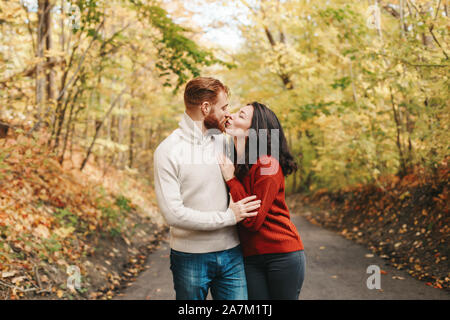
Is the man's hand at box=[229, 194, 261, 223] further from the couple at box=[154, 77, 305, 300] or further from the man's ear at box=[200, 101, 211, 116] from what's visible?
the man's ear at box=[200, 101, 211, 116]

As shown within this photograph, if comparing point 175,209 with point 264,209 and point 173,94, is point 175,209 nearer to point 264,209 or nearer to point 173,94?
point 264,209

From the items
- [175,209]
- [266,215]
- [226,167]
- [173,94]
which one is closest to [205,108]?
[226,167]

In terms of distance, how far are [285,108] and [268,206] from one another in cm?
1169

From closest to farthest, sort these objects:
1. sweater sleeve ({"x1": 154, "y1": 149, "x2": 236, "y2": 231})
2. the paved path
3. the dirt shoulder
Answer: sweater sleeve ({"x1": 154, "y1": 149, "x2": 236, "y2": 231})
the paved path
the dirt shoulder

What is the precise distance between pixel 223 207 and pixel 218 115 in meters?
0.63

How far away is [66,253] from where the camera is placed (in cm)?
579

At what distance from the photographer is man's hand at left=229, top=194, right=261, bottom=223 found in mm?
2330

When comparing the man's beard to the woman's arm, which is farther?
the man's beard

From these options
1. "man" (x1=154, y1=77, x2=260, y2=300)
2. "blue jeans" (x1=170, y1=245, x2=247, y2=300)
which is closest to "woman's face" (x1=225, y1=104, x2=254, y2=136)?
"man" (x1=154, y1=77, x2=260, y2=300)

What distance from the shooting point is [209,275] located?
94.2 inches

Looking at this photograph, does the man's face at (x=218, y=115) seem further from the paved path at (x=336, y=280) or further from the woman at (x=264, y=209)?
the paved path at (x=336, y=280)

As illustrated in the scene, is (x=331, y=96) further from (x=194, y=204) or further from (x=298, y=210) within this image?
(x=194, y=204)

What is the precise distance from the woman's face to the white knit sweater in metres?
0.20

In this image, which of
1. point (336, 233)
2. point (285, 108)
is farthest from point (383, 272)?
point (285, 108)
